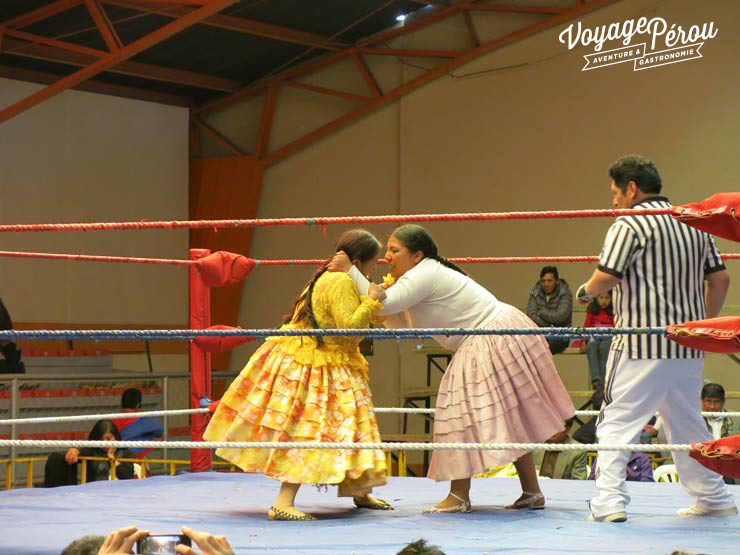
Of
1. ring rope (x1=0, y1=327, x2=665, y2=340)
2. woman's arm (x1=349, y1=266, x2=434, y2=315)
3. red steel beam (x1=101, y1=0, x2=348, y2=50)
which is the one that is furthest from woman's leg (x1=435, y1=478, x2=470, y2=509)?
red steel beam (x1=101, y1=0, x2=348, y2=50)

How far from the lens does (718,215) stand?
197 cm

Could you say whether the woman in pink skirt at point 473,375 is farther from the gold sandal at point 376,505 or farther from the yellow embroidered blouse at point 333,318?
the gold sandal at point 376,505

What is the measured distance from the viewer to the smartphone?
176 cm

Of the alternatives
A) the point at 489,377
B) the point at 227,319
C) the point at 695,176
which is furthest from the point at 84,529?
the point at 227,319

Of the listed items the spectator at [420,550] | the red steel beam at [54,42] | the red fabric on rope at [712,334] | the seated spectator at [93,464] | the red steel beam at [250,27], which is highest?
the red steel beam at [250,27]

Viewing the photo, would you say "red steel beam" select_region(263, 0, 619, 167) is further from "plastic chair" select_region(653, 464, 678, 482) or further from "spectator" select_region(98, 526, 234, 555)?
"spectator" select_region(98, 526, 234, 555)

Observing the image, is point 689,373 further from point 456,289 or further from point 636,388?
point 456,289

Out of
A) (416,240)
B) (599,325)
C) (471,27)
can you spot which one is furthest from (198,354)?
(471,27)

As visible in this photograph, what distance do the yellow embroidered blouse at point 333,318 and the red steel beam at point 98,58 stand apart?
247 inches

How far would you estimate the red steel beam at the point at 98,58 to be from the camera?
876 centimetres

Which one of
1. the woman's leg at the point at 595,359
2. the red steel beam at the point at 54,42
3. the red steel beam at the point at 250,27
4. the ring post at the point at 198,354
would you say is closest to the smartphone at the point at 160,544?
the ring post at the point at 198,354

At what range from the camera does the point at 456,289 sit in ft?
9.95

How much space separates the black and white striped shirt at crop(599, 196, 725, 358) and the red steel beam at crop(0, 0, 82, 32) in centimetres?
677

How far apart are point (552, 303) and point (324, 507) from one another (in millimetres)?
4529
